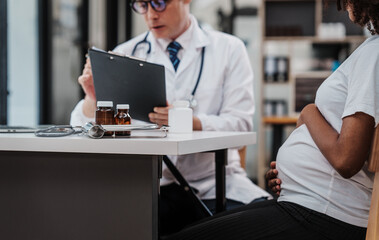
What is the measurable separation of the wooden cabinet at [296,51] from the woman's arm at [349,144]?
13.2 feet

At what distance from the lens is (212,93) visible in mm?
1999

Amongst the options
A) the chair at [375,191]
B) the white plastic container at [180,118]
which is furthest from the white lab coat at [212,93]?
the chair at [375,191]

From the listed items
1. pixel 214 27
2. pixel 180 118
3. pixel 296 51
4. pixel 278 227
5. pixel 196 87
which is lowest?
pixel 278 227

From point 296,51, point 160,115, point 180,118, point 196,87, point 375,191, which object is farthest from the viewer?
point 296,51

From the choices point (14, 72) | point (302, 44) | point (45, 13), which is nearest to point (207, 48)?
point (14, 72)

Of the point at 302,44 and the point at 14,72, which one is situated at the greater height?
the point at 302,44

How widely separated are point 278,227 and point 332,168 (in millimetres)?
192

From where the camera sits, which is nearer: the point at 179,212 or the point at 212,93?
the point at 179,212

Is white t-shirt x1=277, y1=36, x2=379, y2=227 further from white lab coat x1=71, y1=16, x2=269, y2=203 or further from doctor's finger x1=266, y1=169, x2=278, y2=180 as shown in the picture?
white lab coat x1=71, y1=16, x2=269, y2=203

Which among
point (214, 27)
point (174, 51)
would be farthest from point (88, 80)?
point (214, 27)

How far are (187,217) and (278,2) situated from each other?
14.0ft

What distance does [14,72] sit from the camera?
347 cm

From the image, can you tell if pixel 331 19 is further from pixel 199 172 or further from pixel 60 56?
pixel 199 172

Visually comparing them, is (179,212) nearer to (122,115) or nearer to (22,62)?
(122,115)
